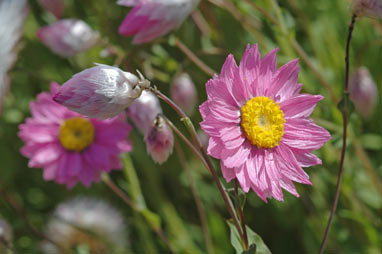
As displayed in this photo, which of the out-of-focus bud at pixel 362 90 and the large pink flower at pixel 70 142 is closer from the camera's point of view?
the large pink flower at pixel 70 142

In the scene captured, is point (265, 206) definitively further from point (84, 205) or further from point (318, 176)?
point (84, 205)

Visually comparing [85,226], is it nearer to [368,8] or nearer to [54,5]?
[54,5]

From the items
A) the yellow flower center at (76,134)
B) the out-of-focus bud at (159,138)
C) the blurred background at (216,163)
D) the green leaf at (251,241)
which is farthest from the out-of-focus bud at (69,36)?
the green leaf at (251,241)

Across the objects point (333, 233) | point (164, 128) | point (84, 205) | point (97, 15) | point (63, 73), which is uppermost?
point (164, 128)

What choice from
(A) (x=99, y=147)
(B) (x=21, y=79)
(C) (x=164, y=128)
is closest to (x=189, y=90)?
(A) (x=99, y=147)

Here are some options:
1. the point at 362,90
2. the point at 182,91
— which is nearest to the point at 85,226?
the point at 182,91

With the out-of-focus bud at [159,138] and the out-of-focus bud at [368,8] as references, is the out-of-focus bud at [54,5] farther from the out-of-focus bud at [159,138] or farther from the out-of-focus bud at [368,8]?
the out-of-focus bud at [368,8]

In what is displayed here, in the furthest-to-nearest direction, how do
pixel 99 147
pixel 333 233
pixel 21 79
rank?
pixel 21 79 < pixel 333 233 < pixel 99 147
